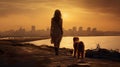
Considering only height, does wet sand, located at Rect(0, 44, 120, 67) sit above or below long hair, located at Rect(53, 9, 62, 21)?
below

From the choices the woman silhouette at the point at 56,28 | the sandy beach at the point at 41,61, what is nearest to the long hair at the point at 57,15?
the woman silhouette at the point at 56,28

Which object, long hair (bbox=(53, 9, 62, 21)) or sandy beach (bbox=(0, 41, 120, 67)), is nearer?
sandy beach (bbox=(0, 41, 120, 67))

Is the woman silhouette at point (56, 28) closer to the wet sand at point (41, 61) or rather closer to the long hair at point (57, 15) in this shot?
the long hair at point (57, 15)

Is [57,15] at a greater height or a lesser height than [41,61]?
greater

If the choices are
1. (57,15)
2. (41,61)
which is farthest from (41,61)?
(57,15)

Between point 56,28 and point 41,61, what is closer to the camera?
point 41,61

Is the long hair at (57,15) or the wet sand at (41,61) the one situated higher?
the long hair at (57,15)

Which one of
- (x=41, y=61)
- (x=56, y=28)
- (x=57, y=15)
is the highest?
(x=57, y=15)

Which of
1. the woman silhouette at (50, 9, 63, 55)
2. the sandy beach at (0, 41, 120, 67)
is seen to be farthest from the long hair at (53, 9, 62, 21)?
the sandy beach at (0, 41, 120, 67)

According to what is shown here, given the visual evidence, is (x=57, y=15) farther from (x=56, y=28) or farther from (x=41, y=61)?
(x=41, y=61)

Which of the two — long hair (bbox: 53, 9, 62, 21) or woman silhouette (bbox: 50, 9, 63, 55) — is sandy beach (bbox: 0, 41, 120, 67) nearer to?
woman silhouette (bbox: 50, 9, 63, 55)

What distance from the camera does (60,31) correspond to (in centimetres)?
2917

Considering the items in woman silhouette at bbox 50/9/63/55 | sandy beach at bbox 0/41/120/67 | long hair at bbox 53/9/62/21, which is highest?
long hair at bbox 53/9/62/21

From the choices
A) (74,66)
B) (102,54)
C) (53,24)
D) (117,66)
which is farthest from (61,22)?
(74,66)
